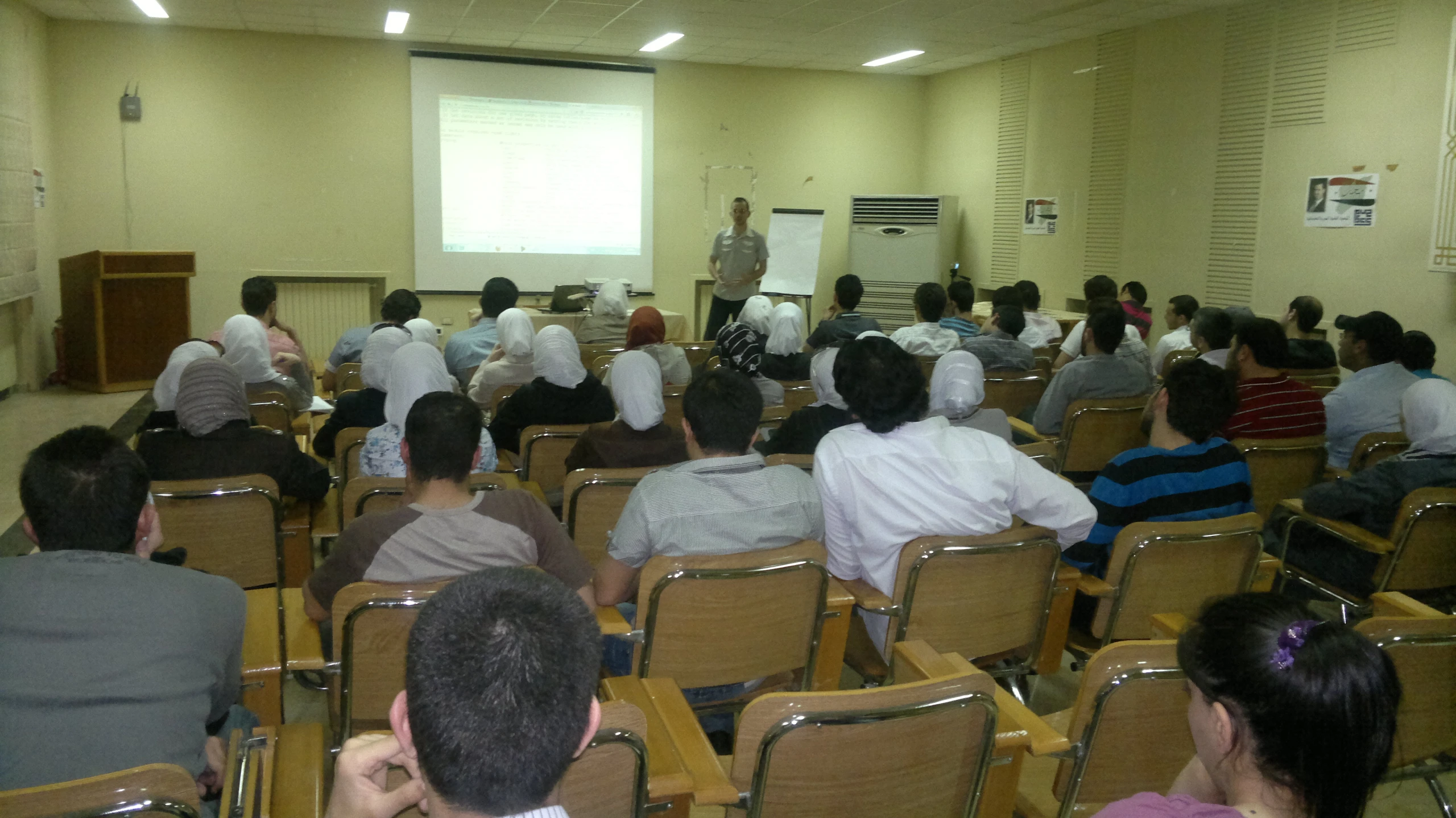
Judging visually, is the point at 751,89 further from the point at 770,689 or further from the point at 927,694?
the point at 927,694

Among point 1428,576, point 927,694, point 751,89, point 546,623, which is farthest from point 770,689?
point 751,89

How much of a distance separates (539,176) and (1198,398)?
8.26 meters

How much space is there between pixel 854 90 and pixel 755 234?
3.20 m

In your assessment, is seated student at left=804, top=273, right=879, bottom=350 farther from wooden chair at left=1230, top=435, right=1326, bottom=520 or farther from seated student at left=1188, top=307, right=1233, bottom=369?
wooden chair at left=1230, top=435, right=1326, bottom=520

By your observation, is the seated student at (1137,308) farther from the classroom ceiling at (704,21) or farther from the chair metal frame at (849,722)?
the chair metal frame at (849,722)

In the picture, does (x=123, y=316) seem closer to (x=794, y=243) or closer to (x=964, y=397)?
(x=794, y=243)

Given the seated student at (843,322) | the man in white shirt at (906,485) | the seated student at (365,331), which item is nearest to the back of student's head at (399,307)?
the seated student at (365,331)

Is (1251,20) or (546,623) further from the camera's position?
(1251,20)

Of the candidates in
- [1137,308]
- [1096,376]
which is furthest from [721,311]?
[1096,376]

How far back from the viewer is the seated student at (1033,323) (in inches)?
269

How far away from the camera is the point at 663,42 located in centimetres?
935

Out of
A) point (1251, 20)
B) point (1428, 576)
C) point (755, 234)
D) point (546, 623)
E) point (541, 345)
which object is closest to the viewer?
point (546, 623)

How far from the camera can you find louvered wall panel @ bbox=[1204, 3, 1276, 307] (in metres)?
7.39

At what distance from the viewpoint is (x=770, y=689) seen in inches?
97.5
